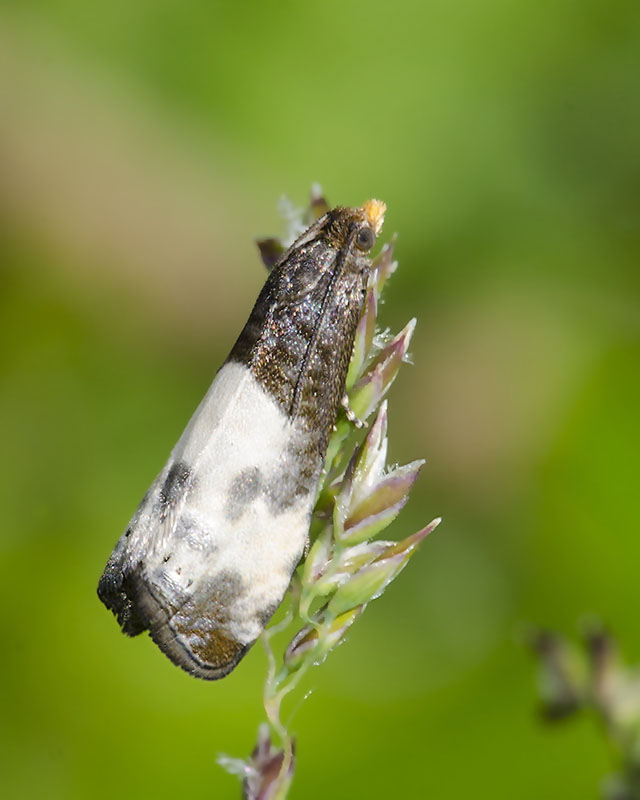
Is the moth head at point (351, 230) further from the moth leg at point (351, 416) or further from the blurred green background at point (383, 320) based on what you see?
the blurred green background at point (383, 320)

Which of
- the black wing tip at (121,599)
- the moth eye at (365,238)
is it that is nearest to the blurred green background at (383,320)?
the black wing tip at (121,599)

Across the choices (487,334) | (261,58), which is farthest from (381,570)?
(261,58)

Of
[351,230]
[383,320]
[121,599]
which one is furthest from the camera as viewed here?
[383,320]

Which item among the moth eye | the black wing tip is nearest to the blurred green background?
the black wing tip

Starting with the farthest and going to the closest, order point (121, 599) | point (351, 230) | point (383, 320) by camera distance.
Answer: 1. point (383, 320)
2. point (351, 230)
3. point (121, 599)

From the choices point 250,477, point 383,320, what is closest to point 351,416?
point 250,477

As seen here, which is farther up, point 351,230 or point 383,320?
point 351,230

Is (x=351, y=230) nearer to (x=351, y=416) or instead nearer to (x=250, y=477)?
(x=351, y=416)

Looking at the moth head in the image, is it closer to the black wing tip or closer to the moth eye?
the moth eye

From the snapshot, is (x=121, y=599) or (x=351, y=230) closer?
(x=121, y=599)
